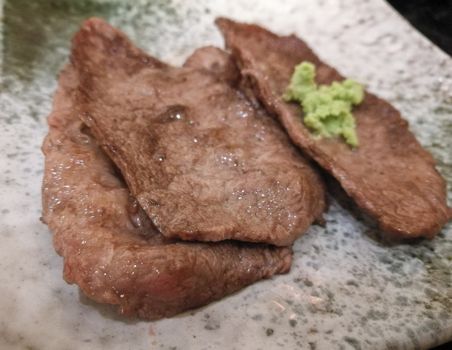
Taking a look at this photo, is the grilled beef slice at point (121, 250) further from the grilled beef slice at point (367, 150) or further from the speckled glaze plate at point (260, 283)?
the grilled beef slice at point (367, 150)

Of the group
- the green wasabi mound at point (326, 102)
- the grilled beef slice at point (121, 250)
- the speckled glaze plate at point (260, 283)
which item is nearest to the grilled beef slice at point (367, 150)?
the green wasabi mound at point (326, 102)

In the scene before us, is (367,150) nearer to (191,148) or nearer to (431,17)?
(191,148)

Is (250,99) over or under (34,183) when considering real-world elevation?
over

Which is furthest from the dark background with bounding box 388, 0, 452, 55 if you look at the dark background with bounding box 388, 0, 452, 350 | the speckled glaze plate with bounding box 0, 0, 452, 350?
the speckled glaze plate with bounding box 0, 0, 452, 350

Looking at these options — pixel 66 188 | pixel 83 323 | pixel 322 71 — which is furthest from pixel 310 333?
pixel 322 71

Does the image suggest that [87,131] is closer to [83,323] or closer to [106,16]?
[83,323]

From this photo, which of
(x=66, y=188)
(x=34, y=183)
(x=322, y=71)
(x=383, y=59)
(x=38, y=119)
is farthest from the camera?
(x=383, y=59)
